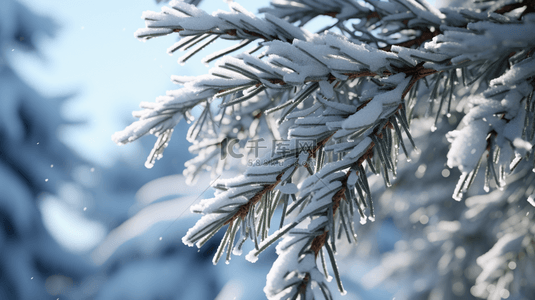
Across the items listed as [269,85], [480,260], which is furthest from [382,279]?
[269,85]

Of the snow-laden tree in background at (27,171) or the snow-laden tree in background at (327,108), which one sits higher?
the snow-laden tree in background at (327,108)

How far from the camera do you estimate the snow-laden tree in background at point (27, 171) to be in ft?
8.89

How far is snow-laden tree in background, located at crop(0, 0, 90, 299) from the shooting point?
8.89 ft

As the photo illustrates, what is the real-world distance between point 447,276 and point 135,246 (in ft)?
10.9

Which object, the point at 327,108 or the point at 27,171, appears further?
the point at 27,171

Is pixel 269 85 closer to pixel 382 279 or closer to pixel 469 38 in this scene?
pixel 469 38

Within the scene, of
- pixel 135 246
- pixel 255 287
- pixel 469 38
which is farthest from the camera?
pixel 135 246

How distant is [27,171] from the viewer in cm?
300

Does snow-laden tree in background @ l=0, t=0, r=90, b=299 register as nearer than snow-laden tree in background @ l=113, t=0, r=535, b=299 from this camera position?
No

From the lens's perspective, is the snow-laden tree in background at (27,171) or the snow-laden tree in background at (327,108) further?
the snow-laden tree in background at (27,171)

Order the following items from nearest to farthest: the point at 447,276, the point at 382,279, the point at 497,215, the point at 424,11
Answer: the point at 424,11 < the point at 497,215 < the point at 447,276 < the point at 382,279

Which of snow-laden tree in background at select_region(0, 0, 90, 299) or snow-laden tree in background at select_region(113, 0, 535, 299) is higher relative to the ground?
snow-laden tree in background at select_region(113, 0, 535, 299)

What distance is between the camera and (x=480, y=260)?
765mm

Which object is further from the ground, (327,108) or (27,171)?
(327,108)
